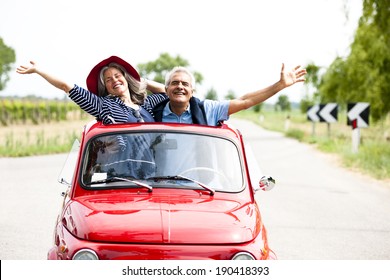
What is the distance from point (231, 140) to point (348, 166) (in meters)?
11.9

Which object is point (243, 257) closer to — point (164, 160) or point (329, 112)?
point (164, 160)

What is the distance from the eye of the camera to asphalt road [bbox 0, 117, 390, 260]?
23.8 feet

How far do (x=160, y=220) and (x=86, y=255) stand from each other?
488mm

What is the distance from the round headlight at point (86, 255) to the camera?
4094 millimetres

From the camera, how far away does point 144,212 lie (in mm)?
4309

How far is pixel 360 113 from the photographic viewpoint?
62.3 ft

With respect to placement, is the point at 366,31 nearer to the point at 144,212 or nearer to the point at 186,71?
the point at 186,71

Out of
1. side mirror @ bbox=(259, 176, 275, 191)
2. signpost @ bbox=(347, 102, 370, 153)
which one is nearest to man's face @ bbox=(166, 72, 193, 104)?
side mirror @ bbox=(259, 176, 275, 191)

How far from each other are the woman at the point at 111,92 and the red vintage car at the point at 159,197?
0.49 m

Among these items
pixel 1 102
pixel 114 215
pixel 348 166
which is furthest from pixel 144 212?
pixel 1 102

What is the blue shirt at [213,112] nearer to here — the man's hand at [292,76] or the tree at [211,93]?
the man's hand at [292,76]

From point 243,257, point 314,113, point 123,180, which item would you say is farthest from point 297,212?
point 314,113

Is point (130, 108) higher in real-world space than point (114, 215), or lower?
higher

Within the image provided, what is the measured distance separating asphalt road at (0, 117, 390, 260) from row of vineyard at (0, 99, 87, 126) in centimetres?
2692
